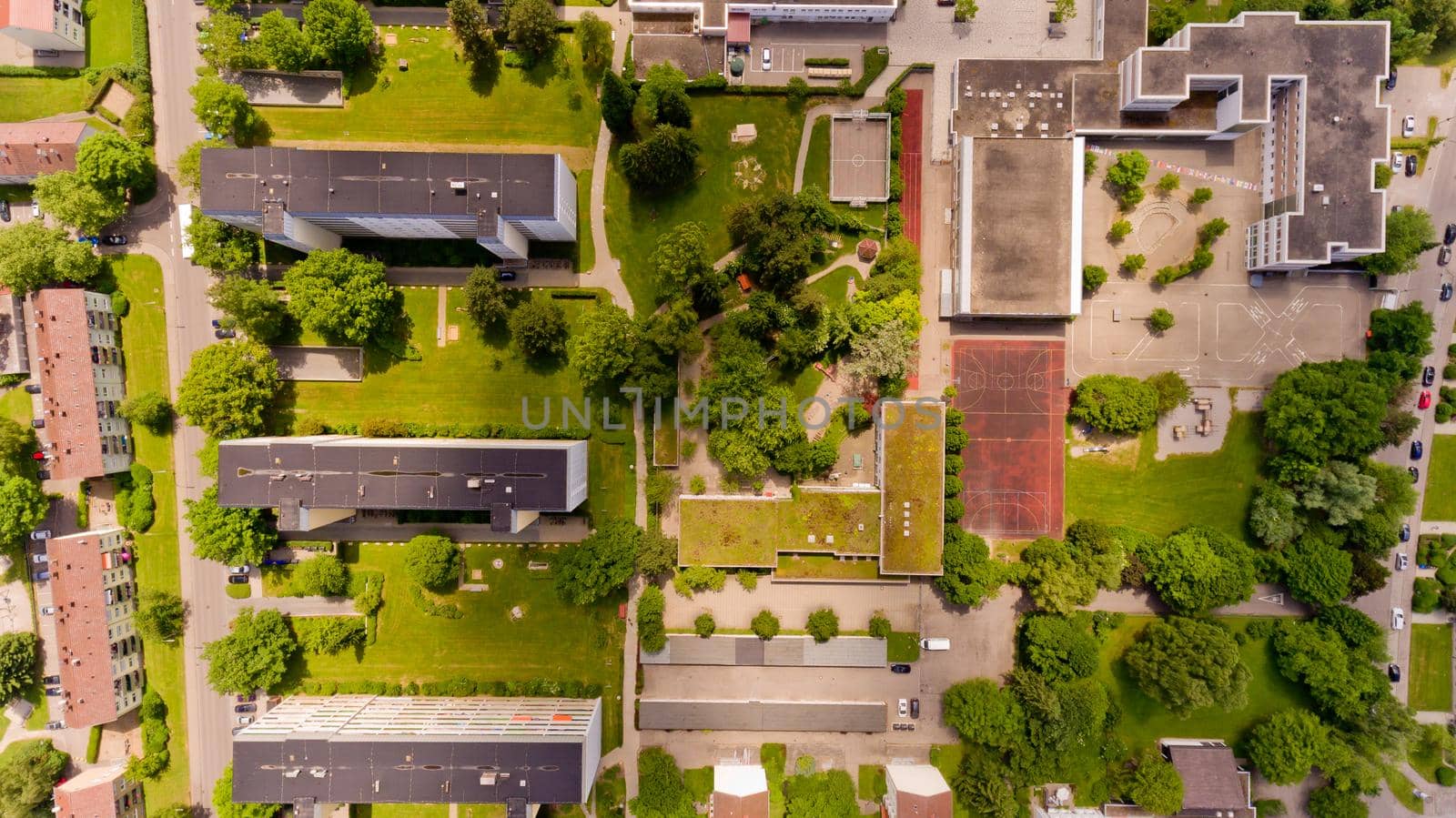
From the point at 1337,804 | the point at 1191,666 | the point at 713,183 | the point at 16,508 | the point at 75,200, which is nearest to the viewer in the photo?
the point at 1191,666

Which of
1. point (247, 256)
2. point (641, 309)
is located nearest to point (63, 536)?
point (247, 256)

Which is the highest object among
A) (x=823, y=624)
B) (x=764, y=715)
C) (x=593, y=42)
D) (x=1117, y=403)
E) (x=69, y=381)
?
(x=593, y=42)

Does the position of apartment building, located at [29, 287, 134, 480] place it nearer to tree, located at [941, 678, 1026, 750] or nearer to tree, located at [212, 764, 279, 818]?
tree, located at [212, 764, 279, 818]

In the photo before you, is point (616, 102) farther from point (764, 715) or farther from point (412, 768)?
point (412, 768)

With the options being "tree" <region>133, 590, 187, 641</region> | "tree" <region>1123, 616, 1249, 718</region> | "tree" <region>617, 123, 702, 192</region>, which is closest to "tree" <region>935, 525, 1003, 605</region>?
"tree" <region>1123, 616, 1249, 718</region>

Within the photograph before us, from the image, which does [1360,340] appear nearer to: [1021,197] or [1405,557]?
[1405,557]

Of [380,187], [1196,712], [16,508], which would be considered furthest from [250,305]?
[1196,712]

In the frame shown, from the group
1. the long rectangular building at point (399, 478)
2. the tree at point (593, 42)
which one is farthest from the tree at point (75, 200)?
the tree at point (593, 42)
